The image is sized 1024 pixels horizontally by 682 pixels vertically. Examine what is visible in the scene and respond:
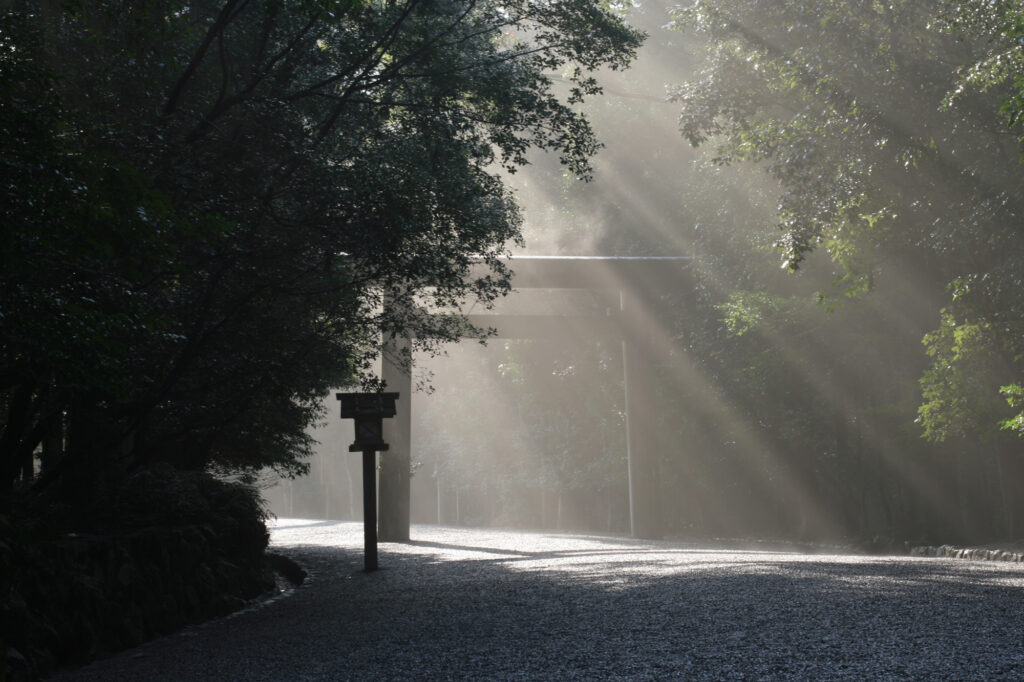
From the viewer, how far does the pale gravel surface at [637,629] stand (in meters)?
4.95

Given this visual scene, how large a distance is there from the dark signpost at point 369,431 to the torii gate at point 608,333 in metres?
6.93

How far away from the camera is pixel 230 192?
25.1 feet

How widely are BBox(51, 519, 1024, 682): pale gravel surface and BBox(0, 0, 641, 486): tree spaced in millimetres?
1807

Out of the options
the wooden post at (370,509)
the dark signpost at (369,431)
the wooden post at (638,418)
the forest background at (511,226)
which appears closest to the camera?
the forest background at (511,226)

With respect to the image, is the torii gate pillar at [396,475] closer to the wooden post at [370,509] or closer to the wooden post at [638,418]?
the wooden post at [638,418]

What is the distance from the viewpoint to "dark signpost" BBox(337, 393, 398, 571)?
1102cm

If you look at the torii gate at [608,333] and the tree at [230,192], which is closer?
the tree at [230,192]

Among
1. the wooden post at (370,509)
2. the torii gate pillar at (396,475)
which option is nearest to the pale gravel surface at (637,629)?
the wooden post at (370,509)

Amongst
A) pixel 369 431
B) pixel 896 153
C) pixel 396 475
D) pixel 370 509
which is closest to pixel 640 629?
pixel 369 431

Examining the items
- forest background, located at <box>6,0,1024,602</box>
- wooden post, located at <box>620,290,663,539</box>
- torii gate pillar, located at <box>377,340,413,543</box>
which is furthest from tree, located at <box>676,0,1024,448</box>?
torii gate pillar, located at <box>377,340,413,543</box>

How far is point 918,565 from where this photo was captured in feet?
31.5

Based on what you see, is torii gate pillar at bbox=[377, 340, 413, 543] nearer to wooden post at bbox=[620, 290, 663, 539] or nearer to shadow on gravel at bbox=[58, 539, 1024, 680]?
wooden post at bbox=[620, 290, 663, 539]

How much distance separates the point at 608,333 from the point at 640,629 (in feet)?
54.9

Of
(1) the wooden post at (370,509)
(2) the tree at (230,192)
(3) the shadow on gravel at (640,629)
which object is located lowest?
(3) the shadow on gravel at (640,629)
